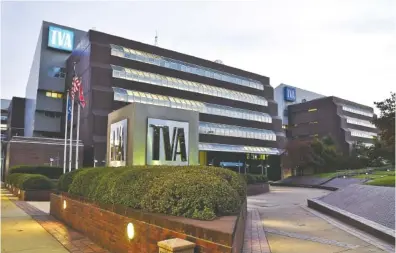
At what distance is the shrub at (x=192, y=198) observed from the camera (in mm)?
6363

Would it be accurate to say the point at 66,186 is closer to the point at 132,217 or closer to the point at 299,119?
the point at 132,217

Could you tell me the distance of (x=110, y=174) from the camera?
386 inches

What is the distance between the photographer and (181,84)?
201ft

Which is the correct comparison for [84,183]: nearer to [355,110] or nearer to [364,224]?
[364,224]

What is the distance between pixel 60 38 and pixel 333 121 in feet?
218

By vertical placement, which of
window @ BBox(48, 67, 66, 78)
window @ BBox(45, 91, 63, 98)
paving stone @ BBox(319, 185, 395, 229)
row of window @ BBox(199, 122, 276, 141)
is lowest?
paving stone @ BBox(319, 185, 395, 229)

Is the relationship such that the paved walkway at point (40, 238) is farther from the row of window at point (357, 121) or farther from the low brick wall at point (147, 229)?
the row of window at point (357, 121)

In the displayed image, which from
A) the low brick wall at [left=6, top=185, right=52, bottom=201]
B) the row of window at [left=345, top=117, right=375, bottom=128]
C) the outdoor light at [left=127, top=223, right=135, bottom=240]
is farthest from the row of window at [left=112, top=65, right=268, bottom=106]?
the outdoor light at [left=127, top=223, right=135, bottom=240]

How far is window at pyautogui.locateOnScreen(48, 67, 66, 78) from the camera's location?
204ft

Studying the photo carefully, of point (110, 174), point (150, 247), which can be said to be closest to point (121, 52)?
point (110, 174)

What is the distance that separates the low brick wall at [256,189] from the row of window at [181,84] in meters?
29.5

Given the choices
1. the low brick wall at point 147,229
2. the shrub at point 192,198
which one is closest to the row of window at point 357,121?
the low brick wall at point 147,229

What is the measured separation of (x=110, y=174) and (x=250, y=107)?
65.6m

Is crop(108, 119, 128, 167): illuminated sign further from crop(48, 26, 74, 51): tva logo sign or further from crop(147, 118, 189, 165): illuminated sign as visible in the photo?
crop(48, 26, 74, 51): tva logo sign
